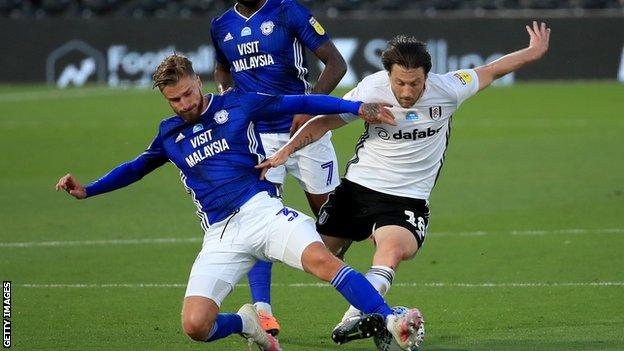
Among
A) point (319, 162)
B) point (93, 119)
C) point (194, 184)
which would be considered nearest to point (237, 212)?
point (194, 184)

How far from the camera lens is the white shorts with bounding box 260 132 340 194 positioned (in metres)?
9.32

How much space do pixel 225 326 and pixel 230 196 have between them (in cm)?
78

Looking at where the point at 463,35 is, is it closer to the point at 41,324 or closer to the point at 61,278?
the point at 61,278

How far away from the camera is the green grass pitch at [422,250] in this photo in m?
8.69

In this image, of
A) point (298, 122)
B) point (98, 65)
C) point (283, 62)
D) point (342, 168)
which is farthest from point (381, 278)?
point (98, 65)

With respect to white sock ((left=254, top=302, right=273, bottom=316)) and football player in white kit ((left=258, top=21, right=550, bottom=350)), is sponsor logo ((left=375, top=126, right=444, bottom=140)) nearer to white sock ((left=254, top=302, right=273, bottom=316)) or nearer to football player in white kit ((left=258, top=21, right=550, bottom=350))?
football player in white kit ((left=258, top=21, right=550, bottom=350))

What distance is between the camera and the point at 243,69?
377 inches

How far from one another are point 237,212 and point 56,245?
5.52m

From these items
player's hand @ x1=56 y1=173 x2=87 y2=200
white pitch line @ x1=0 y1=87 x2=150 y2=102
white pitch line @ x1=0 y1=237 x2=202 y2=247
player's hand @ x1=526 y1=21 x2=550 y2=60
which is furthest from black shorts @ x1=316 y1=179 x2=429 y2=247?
white pitch line @ x1=0 y1=87 x2=150 y2=102

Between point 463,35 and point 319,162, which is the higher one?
point 319,162

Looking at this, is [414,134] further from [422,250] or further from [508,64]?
[422,250]

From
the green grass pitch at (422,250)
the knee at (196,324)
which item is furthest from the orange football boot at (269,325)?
the knee at (196,324)

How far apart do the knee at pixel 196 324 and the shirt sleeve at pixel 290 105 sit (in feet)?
4.19

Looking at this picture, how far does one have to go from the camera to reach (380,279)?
7.70m
